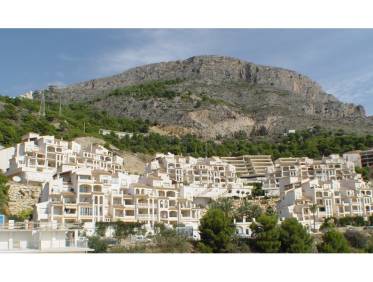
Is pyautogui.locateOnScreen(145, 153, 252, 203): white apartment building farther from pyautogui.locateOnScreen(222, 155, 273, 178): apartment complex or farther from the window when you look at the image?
the window

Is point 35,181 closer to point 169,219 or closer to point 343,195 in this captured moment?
point 169,219

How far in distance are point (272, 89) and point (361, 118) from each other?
18.8m

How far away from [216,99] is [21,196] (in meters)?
57.8

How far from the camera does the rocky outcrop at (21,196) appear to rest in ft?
→ 95.7

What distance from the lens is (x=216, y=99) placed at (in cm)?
8519

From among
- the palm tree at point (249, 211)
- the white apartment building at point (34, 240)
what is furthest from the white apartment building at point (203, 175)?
the white apartment building at point (34, 240)

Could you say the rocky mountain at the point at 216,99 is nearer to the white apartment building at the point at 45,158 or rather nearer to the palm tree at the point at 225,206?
the white apartment building at the point at 45,158

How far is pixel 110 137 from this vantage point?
181 ft

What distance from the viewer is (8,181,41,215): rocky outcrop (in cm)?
2917

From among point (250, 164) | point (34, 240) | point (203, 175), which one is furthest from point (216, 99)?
point (34, 240)

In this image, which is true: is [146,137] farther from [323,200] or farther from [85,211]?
[85,211]

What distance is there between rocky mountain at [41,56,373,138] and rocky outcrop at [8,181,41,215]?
40.7 m
